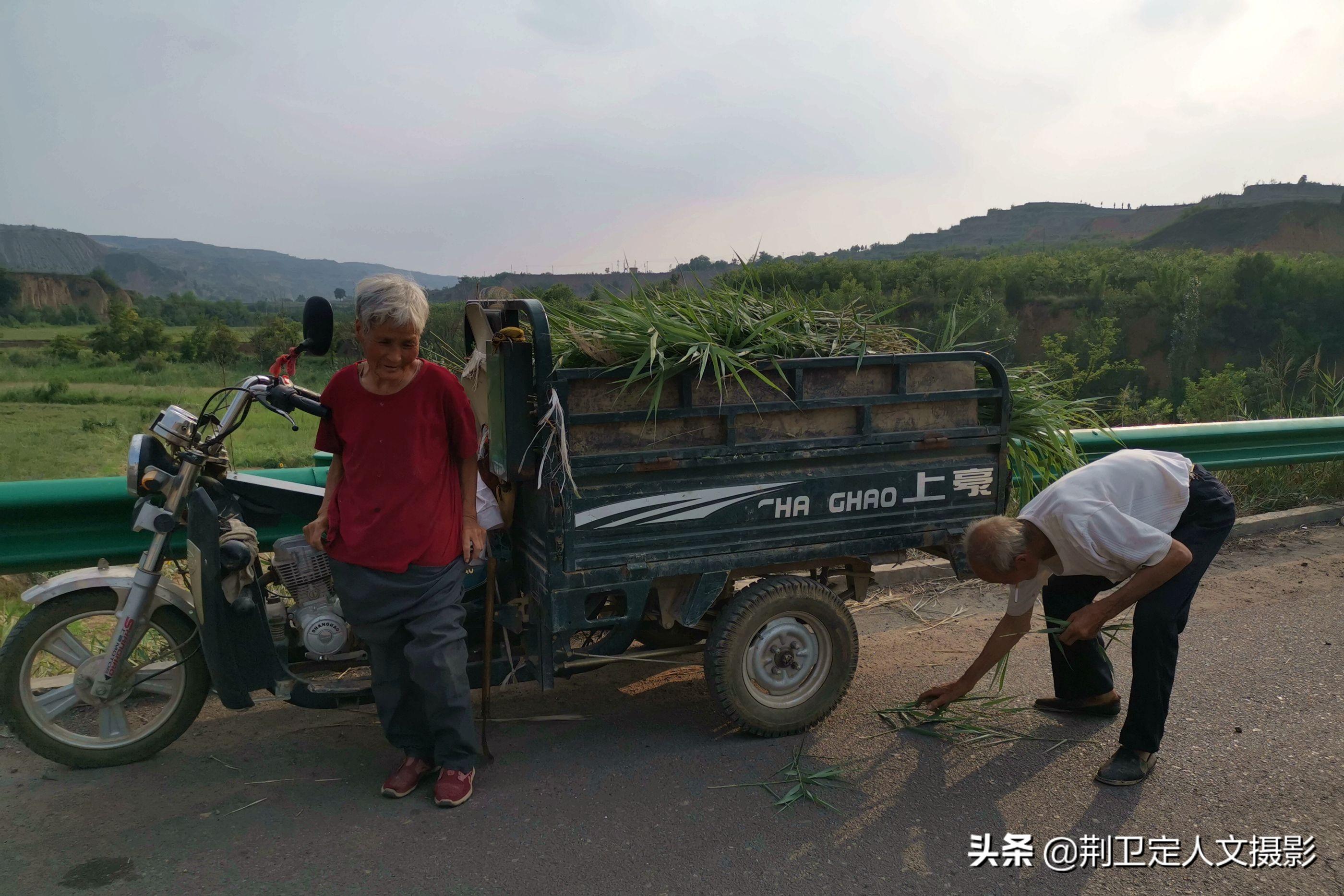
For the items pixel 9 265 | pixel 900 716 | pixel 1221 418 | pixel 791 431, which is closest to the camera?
pixel 791 431

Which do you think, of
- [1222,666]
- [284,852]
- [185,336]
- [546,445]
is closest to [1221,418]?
[1222,666]

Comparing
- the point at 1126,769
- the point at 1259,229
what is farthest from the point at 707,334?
the point at 1259,229

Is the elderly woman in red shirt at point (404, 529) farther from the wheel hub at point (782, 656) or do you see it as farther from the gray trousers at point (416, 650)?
the wheel hub at point (782, 656)

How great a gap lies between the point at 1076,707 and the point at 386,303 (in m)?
3.44

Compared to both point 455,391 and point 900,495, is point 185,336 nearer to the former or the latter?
point 455,391

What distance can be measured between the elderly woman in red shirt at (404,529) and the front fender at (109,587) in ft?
2.11

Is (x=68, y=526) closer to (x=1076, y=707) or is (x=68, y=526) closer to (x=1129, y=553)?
(x=1129, y=553)

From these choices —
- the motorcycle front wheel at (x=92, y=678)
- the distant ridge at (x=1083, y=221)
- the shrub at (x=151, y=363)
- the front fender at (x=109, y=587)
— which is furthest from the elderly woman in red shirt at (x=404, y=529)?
the distant ridge at (x=1083, y=221)

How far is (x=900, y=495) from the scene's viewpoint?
388 centimetres

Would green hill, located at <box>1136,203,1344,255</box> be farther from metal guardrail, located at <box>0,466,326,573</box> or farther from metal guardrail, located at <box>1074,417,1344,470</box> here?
metal guardrail, located at <box>0,466,326,573</box>

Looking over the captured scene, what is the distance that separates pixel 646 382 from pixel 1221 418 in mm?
7847

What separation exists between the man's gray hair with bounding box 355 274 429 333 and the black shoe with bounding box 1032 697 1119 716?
3.23 meters

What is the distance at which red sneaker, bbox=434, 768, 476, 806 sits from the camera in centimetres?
322

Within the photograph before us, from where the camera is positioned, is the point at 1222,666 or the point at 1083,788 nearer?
the point at 1083,788
